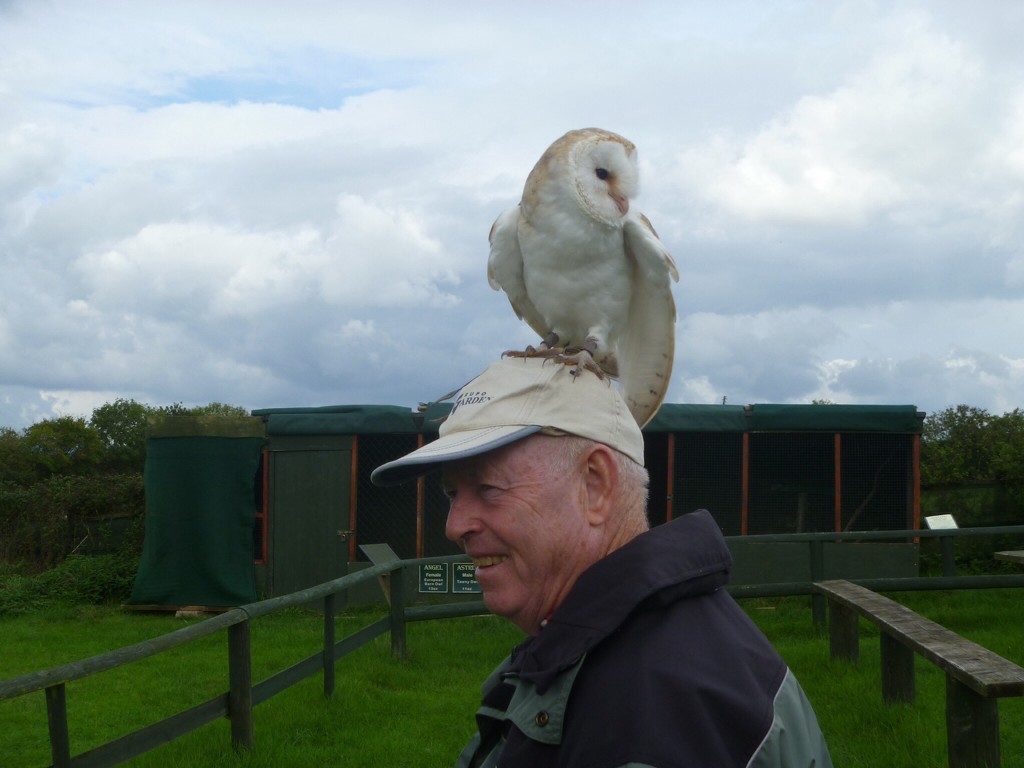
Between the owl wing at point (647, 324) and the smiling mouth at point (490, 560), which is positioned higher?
the owl wing at point (647, 324)

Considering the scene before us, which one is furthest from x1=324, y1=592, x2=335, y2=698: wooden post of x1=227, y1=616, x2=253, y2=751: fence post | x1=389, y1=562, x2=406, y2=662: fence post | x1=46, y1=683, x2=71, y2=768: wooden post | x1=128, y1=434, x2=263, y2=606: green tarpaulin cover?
x1=128, y1=434, x2=263, y2=606: green tarpaulin cover

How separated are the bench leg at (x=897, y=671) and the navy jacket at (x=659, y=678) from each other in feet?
12.1

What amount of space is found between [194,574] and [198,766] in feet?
18.5

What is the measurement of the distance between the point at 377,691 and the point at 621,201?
3.75 metres

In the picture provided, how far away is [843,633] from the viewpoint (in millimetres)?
5621

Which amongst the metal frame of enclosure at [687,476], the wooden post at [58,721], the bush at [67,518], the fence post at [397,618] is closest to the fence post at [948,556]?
the metal frame of enclosure at [687,476]

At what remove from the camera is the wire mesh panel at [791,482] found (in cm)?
936

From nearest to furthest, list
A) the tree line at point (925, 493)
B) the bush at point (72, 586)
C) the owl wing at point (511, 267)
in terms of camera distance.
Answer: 1. the owl wing at point (511, 267)
2. the bush at point (72, 586)
3. the tree line at point (925, 493)

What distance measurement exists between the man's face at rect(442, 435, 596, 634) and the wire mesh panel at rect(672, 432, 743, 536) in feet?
26.4

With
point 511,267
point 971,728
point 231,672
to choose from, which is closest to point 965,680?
point 971,728

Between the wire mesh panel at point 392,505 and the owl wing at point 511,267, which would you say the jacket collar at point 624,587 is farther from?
the wire mesh panel at point 392,505

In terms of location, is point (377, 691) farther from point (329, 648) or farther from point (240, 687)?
point (240, 687)

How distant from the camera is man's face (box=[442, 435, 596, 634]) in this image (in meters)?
1.44

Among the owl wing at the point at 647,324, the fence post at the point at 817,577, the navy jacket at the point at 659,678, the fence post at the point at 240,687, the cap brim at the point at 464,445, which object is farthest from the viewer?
the fence post at the point at 817,577
